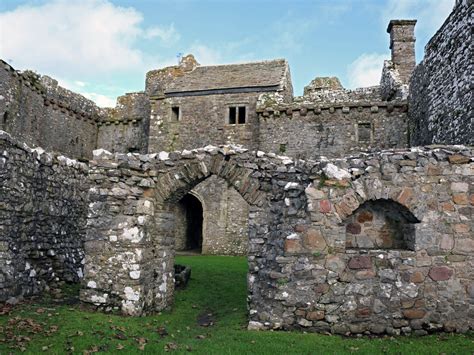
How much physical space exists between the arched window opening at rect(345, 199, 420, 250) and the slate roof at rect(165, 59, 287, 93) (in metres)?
15.2

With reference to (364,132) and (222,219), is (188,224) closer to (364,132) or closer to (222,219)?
(222,219)

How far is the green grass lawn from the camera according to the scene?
552 cm

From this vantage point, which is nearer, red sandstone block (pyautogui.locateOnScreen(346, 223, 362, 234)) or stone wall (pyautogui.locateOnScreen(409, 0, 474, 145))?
red sandstone block (pyautogui.locateOnScreen(346, 223, 362, 234))

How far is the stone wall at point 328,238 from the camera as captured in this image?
21.2ft

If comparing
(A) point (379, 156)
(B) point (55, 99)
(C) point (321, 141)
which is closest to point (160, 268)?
(A) point (379, 156)

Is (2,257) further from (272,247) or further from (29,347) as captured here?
(272,247)

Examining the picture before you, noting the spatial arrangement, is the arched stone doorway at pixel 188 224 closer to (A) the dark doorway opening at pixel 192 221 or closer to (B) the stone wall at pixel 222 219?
(A) the dark doorway opening at pixel 192 221

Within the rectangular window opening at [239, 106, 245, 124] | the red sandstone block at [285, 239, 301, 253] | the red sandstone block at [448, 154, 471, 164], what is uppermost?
the rectangular window opening at [239, 106, 245, 124]

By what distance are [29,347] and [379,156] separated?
20.3 ft

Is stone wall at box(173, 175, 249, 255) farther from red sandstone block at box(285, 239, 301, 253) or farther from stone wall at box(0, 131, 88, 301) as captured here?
red sandstone block at box(285, 239, 301, 253)

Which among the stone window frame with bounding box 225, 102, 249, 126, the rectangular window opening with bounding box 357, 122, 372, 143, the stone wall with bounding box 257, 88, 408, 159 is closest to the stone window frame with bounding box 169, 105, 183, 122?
the stone window frame with bounding box 225, 102, 249, 126

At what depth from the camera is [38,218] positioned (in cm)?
856

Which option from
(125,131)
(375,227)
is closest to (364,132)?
(375,227)

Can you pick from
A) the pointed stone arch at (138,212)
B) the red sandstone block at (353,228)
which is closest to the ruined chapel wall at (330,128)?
the red sandstone block at (353,228)
